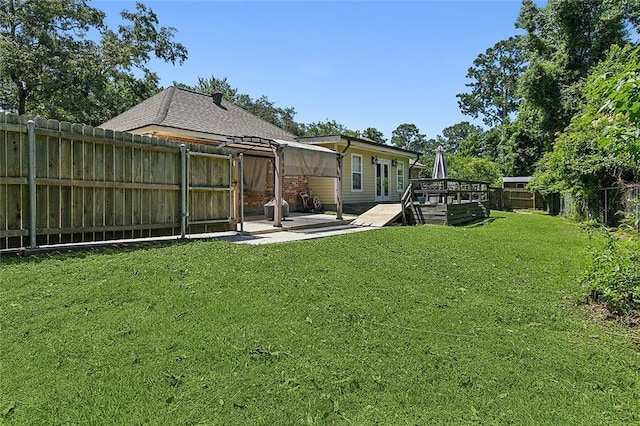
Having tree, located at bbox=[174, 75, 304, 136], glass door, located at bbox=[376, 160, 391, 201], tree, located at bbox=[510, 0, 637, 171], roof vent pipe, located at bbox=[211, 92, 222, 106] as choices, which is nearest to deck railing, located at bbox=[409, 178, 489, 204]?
glass door, located at bbox=[376, 160, 391, 201]

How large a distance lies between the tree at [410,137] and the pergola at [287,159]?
69.4m

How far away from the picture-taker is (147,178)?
6574 millimetres

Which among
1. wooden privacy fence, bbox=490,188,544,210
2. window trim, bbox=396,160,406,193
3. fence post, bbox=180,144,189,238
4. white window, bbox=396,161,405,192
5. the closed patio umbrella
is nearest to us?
fence post, bbox=180,144,189,238

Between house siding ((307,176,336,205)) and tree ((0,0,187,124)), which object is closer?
house siding ((307,176,336,205))

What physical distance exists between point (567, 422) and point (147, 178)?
639 cm

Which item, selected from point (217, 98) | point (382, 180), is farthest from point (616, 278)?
point (382, 180)

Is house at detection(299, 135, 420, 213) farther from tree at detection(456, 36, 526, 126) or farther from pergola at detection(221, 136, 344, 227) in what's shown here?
tree at detection(456, 36, 526, 126)

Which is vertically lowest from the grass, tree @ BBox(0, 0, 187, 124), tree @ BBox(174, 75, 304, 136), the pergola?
the grass

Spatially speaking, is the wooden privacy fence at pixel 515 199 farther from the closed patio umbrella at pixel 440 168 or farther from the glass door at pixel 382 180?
the closed patio umbrella at pixel 440 168

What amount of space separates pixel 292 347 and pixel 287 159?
776cm

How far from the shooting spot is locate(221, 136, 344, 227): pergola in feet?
32.7

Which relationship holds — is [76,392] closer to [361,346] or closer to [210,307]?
[210,307]

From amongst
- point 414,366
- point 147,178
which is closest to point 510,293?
point 414,366

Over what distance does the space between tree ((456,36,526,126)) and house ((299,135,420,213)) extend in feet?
107
